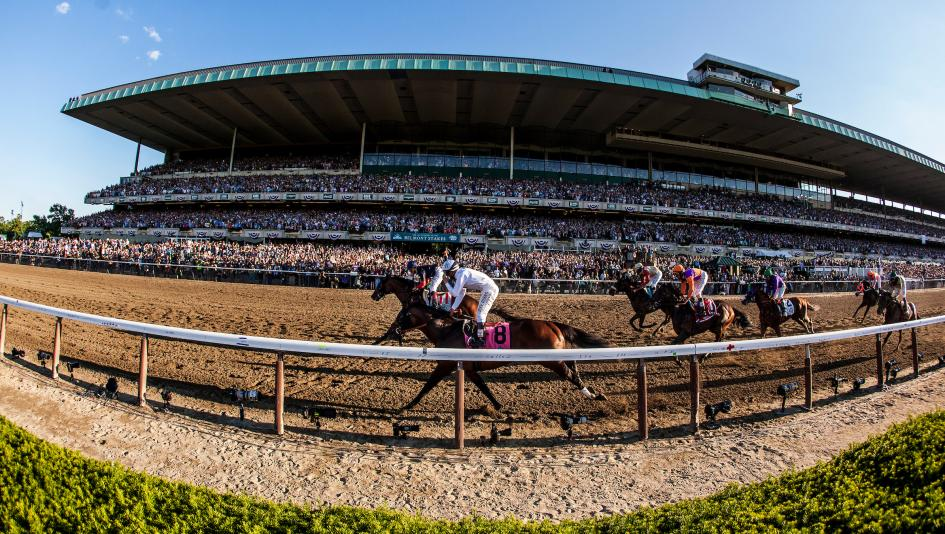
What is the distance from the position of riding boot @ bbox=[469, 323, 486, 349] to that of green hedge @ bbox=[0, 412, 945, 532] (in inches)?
127

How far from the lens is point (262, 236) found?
111ft

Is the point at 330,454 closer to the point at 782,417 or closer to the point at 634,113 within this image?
the point at 782,417

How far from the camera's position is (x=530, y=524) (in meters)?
2.31

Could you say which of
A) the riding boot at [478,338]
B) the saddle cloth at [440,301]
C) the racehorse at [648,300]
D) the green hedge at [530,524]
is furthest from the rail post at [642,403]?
the racehorse at [648,300]

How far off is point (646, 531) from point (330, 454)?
2.94m

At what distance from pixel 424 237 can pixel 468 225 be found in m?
3.63

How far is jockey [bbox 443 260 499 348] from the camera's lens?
6.15m

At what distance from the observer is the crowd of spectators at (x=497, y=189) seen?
35500 millimetres

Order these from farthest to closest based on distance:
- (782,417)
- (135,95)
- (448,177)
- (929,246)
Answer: (929,246) < (448,177) < (135,95) < (782,417)

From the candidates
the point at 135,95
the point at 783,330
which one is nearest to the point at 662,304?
the point at 783,330

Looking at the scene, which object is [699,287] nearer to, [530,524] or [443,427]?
[443,427]

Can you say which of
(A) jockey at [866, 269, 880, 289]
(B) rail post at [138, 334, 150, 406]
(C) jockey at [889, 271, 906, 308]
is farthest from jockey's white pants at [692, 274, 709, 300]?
(B) rail post at [138, 334, 150, 406]

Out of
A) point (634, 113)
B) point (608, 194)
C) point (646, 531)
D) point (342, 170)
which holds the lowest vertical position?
point (646, 531)

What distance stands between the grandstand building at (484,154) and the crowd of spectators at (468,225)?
0.68ft
